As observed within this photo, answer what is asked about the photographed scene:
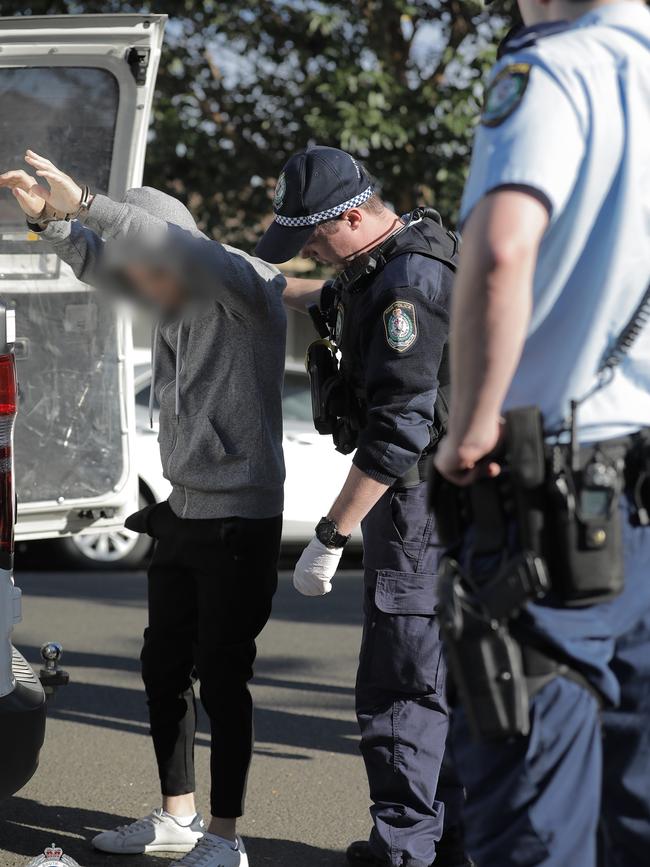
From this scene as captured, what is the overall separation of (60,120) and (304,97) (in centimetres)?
639

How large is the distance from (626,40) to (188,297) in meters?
1.50

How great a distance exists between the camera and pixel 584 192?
192 cm

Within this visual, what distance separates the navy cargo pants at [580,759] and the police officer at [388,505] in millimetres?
1178

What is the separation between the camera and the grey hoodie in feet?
10.6

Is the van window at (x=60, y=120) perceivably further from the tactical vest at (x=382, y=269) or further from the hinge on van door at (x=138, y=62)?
the tactical vest at (x=382, y=269)

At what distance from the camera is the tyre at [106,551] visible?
334 inches

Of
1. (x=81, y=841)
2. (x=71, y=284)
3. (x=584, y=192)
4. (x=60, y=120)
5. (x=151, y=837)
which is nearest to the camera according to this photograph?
(x=584, y=192)

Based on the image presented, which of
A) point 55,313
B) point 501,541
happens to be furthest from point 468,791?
point 55,313

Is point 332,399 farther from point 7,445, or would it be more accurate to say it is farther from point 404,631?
point 7,445

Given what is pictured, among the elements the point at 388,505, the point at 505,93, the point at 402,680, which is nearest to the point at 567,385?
the point at 505,93

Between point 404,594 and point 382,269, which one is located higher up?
point 382,269

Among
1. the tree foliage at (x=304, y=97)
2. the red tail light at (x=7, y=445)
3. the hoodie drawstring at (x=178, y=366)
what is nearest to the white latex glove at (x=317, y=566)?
the hoodie drawstring at (x=178, y=366)

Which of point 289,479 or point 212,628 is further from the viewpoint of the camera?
point 289,479

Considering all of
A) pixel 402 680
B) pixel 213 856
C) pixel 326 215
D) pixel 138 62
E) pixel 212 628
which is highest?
pixel 138 62
